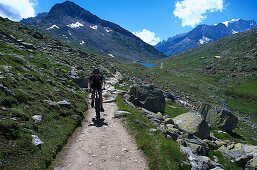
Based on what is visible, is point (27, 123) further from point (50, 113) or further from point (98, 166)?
point (98, 166)

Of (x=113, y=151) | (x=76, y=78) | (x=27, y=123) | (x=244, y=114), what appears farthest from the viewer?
(x=244, y=114)

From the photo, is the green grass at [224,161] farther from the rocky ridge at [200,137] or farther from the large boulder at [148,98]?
the large boulder at [148,98]

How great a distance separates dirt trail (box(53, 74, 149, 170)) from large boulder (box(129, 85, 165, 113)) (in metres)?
11.9

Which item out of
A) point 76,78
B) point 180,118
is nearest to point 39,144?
point 180,118

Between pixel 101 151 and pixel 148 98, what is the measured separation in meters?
16.7

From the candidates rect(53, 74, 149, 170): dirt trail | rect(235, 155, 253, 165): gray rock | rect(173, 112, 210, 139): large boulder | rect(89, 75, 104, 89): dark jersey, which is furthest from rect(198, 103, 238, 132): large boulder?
rect(89, 75, 104, 89): dark jersey

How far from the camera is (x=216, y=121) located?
27.0 meters

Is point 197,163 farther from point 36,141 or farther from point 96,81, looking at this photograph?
point 96,81

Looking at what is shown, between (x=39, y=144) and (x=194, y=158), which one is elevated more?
(x=39, y=144)

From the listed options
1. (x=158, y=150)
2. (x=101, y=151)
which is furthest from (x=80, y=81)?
(x=158, y=150)

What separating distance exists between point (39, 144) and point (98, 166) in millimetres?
3297

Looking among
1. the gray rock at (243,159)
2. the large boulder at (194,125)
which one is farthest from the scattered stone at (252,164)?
the large boulder at (194,125)

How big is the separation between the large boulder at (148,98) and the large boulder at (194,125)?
579 cm

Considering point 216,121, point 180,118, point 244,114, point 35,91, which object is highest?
point 35,91
